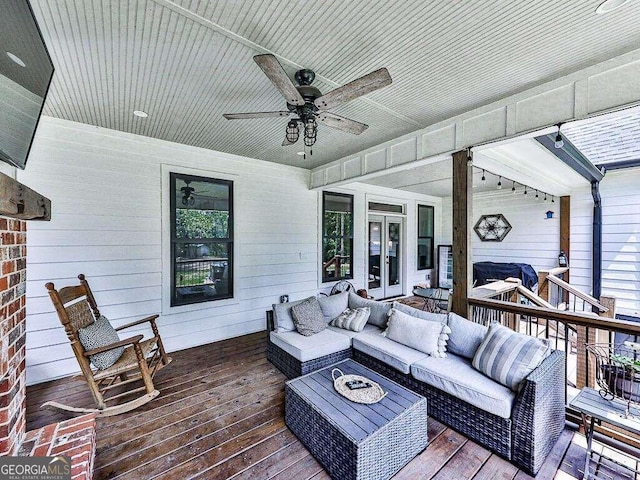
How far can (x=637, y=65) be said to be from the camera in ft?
6.48

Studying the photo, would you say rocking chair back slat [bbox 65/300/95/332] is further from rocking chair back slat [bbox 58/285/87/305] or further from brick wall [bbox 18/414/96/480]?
brick wall [bbox 18/414/96/480]

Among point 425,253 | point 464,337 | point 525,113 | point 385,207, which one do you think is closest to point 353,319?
point 464,337

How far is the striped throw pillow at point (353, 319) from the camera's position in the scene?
3.44 meters

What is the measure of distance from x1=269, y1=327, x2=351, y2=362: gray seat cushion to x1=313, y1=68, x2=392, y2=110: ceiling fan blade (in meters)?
2.34

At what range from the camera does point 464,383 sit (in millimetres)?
2219

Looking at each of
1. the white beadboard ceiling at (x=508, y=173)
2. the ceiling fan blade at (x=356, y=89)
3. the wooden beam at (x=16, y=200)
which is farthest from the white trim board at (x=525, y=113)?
the wooden beam at (x=16, y=200)

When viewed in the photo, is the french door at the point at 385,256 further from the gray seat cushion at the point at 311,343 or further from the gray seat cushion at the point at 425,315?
the gray seat cushion at the point at 311,343

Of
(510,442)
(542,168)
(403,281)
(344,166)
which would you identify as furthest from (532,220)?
(510,442)

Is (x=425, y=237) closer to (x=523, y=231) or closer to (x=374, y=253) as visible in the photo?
(x=374, y=253)

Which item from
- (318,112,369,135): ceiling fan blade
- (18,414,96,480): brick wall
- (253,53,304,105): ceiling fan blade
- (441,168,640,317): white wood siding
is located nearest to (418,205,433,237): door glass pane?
(441,168,640,317): white wood siding

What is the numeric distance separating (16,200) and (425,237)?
7839 millimetres

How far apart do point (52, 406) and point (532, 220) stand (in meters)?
8.50

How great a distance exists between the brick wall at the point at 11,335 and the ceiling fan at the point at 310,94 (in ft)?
5.26

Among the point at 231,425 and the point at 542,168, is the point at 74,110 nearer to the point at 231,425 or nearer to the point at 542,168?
the point at 231,425
